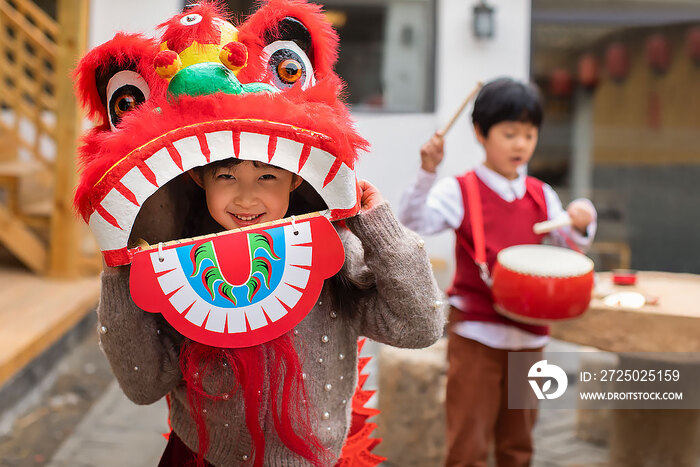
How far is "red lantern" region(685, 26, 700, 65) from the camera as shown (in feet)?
16.3

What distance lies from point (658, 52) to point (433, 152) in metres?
3.75

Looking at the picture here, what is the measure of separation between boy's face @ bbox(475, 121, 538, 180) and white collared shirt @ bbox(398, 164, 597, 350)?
7 cm

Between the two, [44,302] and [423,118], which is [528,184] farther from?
[44,302]

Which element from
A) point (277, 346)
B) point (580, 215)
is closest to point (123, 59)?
point (277, 346)

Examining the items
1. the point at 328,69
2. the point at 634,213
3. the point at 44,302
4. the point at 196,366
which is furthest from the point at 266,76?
the point at 634,213

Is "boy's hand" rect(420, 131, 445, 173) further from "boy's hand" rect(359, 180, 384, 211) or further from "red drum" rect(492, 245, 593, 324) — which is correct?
"boy's hand" rect(359, 180, 384, 211)

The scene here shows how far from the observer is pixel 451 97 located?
4625 millimetres

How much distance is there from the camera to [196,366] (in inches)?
52.5

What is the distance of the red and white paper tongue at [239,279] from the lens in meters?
1.25

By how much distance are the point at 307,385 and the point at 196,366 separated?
219 millimetres

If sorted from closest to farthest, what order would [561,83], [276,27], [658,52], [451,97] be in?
[276,27]
[451,97]
[658,52]
[561,83]

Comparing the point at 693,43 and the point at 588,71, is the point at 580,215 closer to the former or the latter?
the point at 693,43

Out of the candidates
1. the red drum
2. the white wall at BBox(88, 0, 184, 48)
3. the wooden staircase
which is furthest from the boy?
the wooden staircase

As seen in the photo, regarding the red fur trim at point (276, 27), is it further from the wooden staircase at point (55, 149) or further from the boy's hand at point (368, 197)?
the wooden staircase at point (55, 149)
